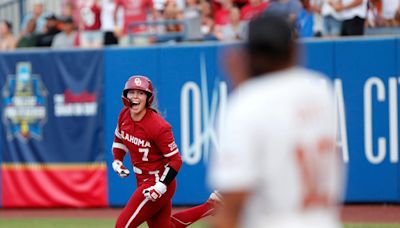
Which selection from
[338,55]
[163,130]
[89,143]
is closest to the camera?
[163,130]

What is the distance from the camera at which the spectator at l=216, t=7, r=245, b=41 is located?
14.8m

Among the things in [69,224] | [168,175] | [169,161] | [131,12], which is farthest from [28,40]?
[168,175]

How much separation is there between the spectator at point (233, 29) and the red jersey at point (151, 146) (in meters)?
6.36

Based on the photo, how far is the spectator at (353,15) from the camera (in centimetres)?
1405

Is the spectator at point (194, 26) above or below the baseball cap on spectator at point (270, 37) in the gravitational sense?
below

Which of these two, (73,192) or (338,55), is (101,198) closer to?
(73,192)

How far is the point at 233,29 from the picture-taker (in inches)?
586

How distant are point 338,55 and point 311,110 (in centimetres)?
1028

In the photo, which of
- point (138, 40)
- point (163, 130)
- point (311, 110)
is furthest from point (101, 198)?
point (311, 110)

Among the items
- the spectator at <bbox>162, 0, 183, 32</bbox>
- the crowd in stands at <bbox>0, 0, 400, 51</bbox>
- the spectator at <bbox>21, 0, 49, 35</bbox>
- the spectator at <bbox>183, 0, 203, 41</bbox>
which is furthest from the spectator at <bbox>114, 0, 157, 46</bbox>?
the spectator at <bbox>21, 0, 49, 35</bbox>

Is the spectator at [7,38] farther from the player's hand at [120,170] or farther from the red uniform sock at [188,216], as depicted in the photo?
the red uniform sock at [188,216]

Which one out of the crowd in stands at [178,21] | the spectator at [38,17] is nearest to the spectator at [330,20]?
the crowd in stands at [178,21]

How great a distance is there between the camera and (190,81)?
558 inches

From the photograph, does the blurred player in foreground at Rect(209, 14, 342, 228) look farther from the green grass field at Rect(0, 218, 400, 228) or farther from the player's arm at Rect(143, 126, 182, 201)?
the green grass field at Rect(0, 218, 400, 228)
